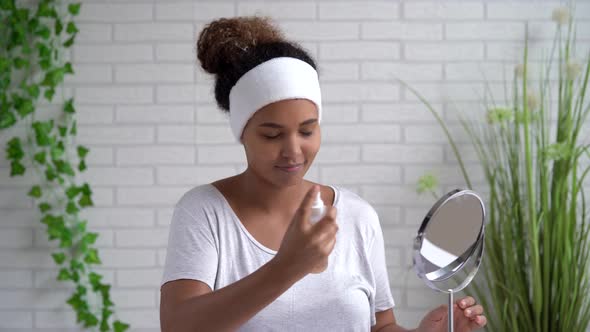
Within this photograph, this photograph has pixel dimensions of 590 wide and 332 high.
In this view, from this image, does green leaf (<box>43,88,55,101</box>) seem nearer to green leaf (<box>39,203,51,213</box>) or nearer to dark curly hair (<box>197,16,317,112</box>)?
green leaf (<box>39,203,51,213</box>)

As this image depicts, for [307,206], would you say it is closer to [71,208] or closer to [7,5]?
[71,208]

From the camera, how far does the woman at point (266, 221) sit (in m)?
1.48

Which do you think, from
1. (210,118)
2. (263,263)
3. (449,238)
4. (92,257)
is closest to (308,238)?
(449,238)

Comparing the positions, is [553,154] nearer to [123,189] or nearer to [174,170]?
[174,170]

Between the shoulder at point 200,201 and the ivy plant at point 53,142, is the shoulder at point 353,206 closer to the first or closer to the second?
the shoulder at point 200,201

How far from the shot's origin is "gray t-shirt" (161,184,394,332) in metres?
1.53

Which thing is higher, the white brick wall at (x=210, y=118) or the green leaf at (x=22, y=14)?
the green leaf at (x=22, y=14)

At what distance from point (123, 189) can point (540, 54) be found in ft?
5.92

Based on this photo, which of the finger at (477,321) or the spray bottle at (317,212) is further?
the finger at (477,321)

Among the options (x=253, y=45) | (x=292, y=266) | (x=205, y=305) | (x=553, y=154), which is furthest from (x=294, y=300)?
(x=553, y=154)

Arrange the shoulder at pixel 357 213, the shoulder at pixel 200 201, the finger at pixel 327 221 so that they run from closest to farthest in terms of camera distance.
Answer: the finger at pixel 327 221
the shoulder at pixel 200 201
the shoulder at pixel 357 213

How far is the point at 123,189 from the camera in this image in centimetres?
300

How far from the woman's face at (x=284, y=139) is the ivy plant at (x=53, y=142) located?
162cm

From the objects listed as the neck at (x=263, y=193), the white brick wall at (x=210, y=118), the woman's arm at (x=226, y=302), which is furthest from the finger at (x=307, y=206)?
the white brick wall at (x=210, y=118)
